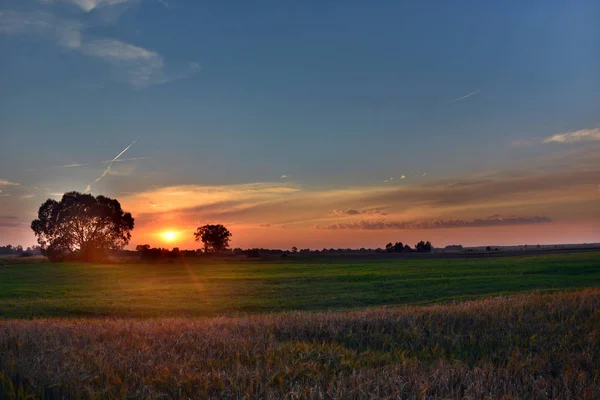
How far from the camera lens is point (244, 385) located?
695 centimetres

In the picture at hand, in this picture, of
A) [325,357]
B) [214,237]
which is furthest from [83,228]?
[325,357]

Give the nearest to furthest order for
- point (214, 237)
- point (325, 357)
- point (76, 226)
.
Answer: point (325, 357) < point (76, 226) < point (214, 237)

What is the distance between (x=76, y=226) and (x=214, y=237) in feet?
190

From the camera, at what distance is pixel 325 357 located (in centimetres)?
898

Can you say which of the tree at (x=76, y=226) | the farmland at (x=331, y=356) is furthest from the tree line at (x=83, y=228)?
the farmland at (x=331, y=356)

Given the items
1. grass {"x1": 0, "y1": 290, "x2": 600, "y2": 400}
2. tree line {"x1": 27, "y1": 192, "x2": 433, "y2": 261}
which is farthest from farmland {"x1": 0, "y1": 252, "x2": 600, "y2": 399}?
tree line {"x1": 27, "y1": 192, "x2": 433, "y2": 261}

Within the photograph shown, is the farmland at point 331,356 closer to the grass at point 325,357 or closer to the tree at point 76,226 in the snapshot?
the grass at point 325,357

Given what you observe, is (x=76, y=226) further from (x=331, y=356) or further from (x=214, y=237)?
(x=331, y=356)

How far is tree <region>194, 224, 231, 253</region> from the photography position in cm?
15050

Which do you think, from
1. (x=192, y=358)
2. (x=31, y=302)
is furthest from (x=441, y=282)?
(x=192, y=358)

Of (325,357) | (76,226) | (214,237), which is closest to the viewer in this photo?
(325,357)

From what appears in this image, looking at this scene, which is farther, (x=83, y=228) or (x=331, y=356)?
(x=83, y=228)

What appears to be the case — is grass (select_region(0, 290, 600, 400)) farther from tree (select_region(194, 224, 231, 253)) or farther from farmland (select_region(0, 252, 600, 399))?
tree (select_region(194, 224, 231, 253))

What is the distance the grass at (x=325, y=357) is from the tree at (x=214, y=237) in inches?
5501
